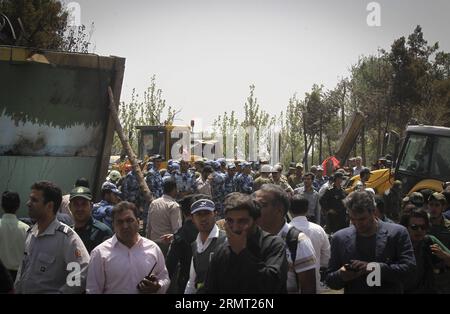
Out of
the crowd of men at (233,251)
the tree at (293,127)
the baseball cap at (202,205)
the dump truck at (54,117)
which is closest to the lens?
the crowd of men at (233,251)

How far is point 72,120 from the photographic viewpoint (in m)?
10.5

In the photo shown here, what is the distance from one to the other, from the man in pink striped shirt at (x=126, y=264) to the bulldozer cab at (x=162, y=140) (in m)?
17.6

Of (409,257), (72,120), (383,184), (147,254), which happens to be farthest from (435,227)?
(383,184)

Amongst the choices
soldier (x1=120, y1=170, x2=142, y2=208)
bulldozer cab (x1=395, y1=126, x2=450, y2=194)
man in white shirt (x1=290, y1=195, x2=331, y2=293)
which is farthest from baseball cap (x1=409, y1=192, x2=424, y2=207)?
bulldozer cab (x1=395, y1=126, x2=450, y2=194)

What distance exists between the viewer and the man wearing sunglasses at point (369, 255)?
15.8 feet

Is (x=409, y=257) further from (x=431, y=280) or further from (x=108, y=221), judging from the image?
(x=108, y=221)

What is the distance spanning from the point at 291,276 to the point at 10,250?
10.4ft

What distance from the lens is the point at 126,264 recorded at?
4.98m

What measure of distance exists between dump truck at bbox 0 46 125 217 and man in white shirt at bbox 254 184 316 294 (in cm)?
539

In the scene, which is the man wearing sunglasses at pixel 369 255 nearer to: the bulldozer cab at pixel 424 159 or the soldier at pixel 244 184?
the bulldozer cab at pixel 424 159

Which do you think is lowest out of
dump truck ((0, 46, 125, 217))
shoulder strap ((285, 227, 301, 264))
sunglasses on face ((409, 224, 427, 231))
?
shoulder strap ((285, 227, 301, 264))

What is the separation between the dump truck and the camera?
9.76 metres

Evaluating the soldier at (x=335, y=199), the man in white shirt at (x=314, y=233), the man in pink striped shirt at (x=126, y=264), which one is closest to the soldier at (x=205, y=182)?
the soldier at (x=335, y=199)

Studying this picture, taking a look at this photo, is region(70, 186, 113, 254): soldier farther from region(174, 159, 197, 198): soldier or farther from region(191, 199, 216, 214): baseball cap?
region(174, 159, 197, 198): soldier
